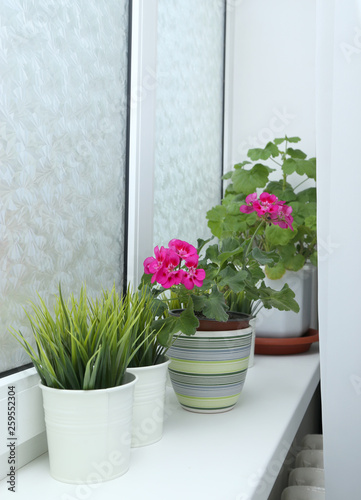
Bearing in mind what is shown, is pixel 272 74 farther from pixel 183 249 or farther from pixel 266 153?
pixel 183 249

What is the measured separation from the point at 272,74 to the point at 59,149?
1.08 m

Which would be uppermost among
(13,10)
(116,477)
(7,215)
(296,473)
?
(13,10)

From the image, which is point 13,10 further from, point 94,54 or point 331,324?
point 331,324

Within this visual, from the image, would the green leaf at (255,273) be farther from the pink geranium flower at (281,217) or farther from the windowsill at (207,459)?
the windowsill at (207,459)

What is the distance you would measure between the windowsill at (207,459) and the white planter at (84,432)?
0.02 meters

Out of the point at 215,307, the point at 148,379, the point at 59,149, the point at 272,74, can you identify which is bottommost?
the point at 148,379

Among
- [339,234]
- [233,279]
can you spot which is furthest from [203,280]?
[339,234]

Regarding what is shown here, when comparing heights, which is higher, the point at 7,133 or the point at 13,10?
the point at 13,10

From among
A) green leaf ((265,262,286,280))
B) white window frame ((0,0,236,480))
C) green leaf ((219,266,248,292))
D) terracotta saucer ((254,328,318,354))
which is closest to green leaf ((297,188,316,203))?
green leaf ((265,262,286,280))

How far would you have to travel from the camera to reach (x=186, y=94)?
144 centimetres

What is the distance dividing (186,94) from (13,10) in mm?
754

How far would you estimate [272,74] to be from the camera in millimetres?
1713

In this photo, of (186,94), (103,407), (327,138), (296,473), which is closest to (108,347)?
(103,407)

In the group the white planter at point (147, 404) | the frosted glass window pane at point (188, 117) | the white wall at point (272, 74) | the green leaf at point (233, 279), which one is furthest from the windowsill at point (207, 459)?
the white wall at point (272, 74)
